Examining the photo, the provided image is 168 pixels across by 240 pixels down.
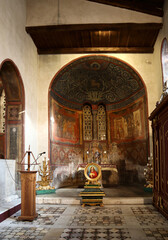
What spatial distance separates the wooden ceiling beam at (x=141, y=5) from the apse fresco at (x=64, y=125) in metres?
5.01

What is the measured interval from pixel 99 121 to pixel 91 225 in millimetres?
8940

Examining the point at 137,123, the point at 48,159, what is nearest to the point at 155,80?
the point at 137,123

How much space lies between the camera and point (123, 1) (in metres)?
10.0

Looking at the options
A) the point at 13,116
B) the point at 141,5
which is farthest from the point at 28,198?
the point at 141,5

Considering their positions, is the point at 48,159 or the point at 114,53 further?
the point at 114,53

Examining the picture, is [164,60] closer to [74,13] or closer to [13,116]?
[74,13]

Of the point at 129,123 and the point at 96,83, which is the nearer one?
the point at 129,123

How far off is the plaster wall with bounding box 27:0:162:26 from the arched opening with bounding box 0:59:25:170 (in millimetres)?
2517

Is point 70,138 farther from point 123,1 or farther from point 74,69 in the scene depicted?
point 123,1

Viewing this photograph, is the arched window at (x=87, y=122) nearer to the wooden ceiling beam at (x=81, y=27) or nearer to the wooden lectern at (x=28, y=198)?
the wooden ceiling beam at (x=81, y=27)

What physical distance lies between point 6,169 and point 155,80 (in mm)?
7198

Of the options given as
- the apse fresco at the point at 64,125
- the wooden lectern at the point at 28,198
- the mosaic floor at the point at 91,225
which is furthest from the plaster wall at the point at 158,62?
the wooden lectern at the point at 28,198

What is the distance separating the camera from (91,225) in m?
5.61

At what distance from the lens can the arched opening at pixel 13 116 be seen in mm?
9211
